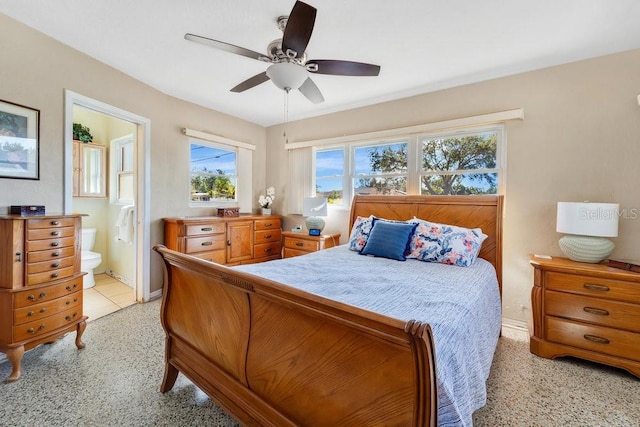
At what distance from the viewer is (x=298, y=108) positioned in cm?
405

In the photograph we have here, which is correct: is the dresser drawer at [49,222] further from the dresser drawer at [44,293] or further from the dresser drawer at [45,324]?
the dresser drawer at [45,324]

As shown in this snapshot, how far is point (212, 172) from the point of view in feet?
13.8

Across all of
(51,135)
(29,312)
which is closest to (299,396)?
(29,312)

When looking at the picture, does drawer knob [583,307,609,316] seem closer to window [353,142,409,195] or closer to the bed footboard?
window [353,142,409,195]

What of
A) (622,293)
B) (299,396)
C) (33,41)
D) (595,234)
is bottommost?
(299,396)

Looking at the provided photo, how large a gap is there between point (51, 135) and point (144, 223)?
1.22 metres

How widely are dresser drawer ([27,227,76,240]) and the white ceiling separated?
1.60 meters

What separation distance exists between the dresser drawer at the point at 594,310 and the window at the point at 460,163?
1.19 meters

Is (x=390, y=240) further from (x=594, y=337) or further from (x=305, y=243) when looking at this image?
(x=594, y=337)

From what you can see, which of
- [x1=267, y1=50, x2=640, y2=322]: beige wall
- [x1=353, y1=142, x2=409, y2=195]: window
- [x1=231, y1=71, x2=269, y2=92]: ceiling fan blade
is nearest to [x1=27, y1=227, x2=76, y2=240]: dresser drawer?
[x1=231, y1=71, x2=269, y2=92]: ceiling fan blade

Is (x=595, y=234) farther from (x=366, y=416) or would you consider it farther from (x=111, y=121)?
(x=111, y=121)

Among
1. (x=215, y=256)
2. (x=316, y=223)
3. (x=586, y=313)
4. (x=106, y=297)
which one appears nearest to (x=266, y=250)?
(x=215, y=256)

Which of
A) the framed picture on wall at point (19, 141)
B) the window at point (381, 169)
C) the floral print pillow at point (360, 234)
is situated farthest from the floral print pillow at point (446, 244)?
the framed picture on wall at point (19, 141)

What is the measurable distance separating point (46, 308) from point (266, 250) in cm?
260
